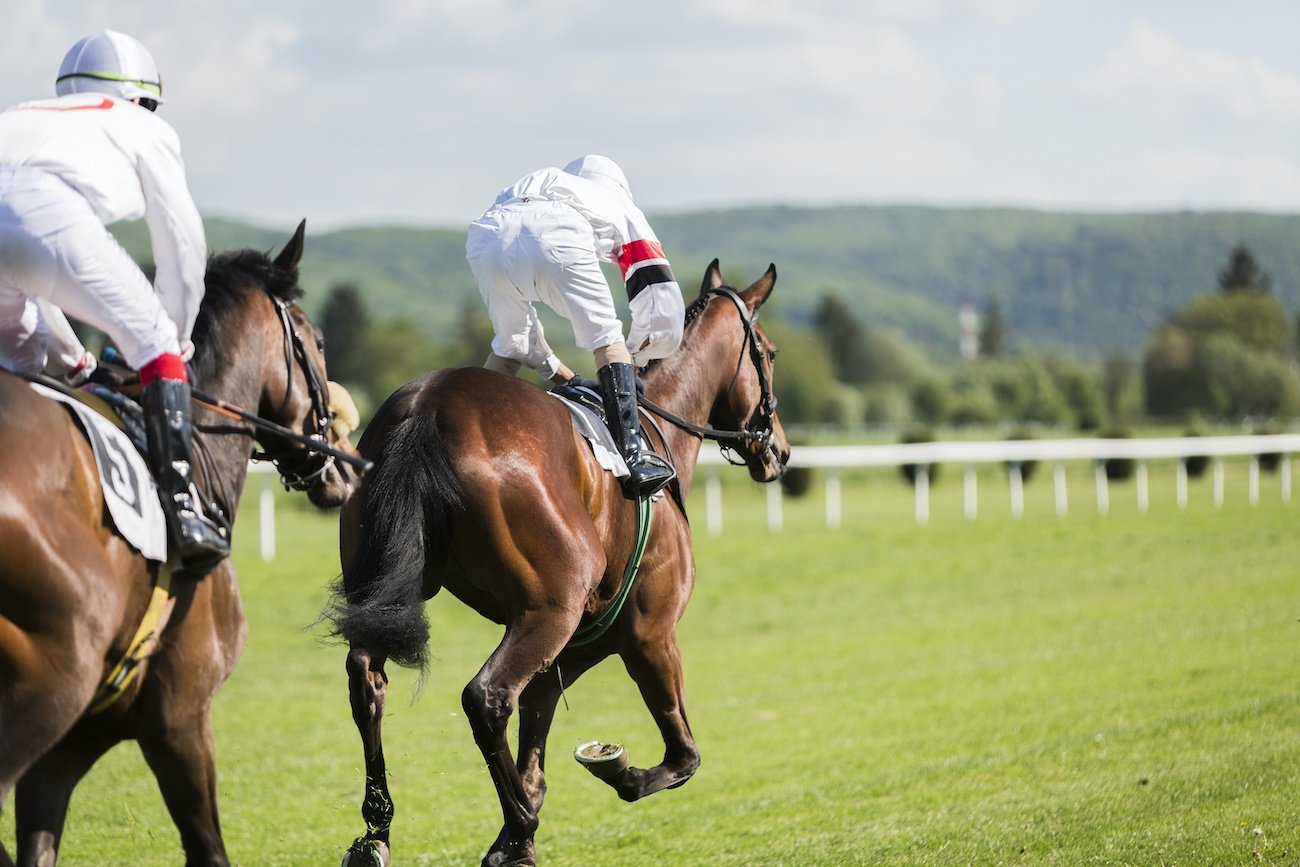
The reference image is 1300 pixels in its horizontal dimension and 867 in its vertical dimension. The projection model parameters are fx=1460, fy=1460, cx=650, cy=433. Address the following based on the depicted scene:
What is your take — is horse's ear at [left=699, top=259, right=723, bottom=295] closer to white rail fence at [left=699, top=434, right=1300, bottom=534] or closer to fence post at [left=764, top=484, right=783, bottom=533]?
white rail fence at [left=699, top=434, right=1300, bottom=534]

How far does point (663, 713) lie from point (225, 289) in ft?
7.77

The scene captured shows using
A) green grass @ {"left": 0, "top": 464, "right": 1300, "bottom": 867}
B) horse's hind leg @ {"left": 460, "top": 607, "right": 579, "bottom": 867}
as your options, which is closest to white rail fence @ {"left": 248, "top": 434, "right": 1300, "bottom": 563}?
green grass @ {"left": 0, "top": 464, "right": 1300, "bottom": 867}

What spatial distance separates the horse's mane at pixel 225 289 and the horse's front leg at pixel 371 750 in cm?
113

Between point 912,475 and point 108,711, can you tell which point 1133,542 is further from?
point 108,711

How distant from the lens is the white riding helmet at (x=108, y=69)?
12.9 feet

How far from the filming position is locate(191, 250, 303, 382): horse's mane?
4145mm

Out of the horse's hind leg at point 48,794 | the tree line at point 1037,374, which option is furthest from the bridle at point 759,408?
the tree line at point 1037,374

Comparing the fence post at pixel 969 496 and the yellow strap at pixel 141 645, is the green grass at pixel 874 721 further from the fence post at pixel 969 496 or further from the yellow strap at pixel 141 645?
the yellow strap at pixel 141 645

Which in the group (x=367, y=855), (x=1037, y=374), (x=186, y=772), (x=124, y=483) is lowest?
(x=1037, y=374)

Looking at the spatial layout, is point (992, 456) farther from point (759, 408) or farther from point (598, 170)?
point (598, 170)

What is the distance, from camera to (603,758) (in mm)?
5242

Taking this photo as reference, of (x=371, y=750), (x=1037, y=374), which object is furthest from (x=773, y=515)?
(x=1037, y=374)

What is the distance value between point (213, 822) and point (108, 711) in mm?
396

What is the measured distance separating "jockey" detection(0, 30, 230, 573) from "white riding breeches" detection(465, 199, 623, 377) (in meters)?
1.50
